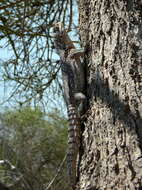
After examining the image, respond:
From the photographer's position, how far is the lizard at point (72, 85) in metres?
2.03

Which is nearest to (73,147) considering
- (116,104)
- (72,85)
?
(116,104)

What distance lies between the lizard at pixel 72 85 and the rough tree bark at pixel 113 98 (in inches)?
3.0

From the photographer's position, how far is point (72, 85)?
116 inches

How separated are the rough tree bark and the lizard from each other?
76mm

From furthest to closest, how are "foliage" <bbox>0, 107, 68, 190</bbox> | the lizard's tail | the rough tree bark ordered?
"foliage" <bbox>0, 107, 68, 190</bbox> < the lizard's tail < the rough tree bark

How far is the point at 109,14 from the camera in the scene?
2143mm

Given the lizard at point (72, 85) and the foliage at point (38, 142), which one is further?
the foliage at point (38, 142)

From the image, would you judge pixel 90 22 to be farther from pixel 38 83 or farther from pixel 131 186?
pixel 38 83

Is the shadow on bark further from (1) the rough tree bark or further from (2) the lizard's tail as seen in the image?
(2) the lizard's tail

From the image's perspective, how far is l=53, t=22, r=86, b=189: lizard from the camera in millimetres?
2029

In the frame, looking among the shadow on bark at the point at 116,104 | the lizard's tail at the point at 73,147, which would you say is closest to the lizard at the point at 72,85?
the lizard's tail at the point at 73,147

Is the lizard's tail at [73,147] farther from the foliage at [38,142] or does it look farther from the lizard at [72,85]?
the foliage at [38,142]

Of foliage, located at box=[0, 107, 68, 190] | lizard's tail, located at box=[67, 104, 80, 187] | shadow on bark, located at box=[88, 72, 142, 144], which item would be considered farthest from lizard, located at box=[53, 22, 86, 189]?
foliage, located at box=[0, 107, 68, 190]

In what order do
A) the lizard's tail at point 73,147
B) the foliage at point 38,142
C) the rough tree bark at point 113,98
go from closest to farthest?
the rough tree bark at point 113,98, the lizard's tail at point 73,147, the foliage at point 38,142
